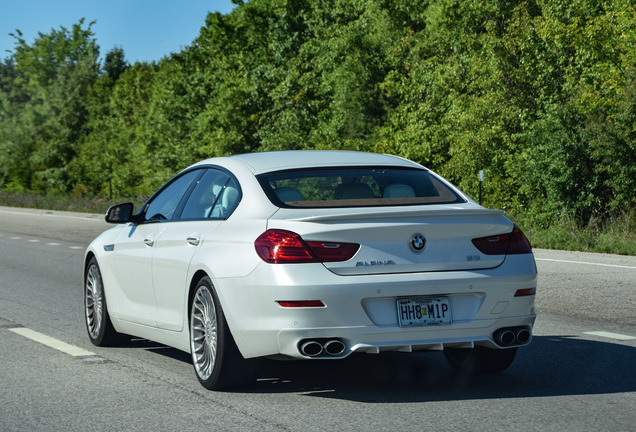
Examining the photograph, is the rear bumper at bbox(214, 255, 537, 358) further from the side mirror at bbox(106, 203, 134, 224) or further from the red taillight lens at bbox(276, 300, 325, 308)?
the side mirror at bbox(106, 203, 134, 224)

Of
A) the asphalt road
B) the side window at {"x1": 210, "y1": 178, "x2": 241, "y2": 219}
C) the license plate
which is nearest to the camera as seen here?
the asphalt road

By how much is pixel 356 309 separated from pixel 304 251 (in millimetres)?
447

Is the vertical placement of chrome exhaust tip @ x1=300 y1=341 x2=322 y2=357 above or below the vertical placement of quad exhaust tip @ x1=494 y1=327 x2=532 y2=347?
above

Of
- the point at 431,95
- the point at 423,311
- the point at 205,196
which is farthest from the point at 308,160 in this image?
the point at 431,95

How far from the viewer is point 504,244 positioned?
6.27m

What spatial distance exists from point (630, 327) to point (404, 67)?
3073cm

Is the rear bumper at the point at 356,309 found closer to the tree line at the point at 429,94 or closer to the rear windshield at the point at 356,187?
the rear windshield at the point at 356,187

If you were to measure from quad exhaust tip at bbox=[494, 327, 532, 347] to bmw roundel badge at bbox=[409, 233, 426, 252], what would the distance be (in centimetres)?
72

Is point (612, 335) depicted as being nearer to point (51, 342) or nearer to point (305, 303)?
point (305, 303)

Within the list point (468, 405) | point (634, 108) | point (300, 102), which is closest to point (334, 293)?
point (468, 405)

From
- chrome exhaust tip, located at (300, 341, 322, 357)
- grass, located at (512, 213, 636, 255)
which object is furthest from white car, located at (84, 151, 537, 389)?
grass, located at (512, 213, 636, 255)

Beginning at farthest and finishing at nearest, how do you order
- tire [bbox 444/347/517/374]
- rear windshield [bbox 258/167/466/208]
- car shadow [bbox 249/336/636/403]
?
1. tire [bbox 444/347/517/374]
2. rear windshield [bbox 258/167/466/208]
3. car shadow [bbox 249/336/636/403]

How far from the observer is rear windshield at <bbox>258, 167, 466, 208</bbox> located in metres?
6.46

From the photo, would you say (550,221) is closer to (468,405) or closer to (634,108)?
(634,108)
